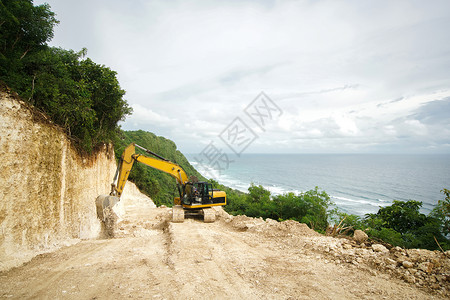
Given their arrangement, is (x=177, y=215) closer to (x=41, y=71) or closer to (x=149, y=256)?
(x=149, y=256)

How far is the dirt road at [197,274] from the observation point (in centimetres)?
452

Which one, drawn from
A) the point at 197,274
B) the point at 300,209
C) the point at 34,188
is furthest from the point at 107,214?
the point at 300,209

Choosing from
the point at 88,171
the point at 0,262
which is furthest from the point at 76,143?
the point at 0,262

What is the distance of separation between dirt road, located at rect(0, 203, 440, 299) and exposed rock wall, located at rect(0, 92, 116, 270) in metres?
0.78

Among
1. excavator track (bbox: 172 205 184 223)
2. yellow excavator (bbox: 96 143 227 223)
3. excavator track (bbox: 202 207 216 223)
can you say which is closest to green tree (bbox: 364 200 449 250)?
excavator track (bbox: 202 207 216 223)

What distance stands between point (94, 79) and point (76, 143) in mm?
4608

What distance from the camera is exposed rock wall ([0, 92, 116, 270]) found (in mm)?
5992

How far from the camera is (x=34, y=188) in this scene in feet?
22.6

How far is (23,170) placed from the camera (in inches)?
257

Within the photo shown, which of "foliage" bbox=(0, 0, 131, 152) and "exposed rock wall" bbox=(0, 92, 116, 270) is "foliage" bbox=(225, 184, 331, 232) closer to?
"exposed rock wall" bbox=(0, 92, 116, 270)

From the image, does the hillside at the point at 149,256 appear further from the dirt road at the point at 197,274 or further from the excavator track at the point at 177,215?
the excavator track at the point at 177,215

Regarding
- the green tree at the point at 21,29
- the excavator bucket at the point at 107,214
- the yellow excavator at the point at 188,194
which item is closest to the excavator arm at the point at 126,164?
the yellow excavator at the point at 188,194

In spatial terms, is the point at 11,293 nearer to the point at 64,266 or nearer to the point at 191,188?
the point at 64,266

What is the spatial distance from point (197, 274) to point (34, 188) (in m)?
6.09
